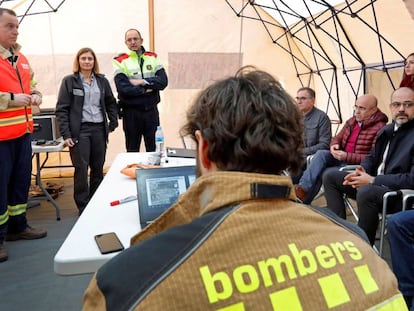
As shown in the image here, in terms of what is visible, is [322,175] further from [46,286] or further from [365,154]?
[46,286]

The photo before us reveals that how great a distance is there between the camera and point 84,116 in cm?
366

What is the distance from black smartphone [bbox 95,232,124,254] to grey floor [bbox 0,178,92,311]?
707 millimetres

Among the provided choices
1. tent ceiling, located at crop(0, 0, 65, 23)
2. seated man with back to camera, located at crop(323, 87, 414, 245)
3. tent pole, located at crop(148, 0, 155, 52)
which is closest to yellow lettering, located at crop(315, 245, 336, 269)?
seated man with back to camera, located at crop(323, 87, 414, 245)

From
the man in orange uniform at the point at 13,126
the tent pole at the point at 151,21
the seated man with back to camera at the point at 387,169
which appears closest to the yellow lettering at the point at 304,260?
the seated man with back to camera at the point at 387,169

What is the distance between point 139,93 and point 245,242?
11.5ft

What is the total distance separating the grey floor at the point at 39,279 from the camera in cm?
227

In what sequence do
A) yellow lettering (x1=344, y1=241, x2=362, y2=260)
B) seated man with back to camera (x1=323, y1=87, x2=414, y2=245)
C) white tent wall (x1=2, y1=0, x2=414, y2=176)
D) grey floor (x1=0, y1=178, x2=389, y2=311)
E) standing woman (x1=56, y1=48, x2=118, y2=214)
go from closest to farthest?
yellow lettering (x1=344, y1=241, x2=362, y2=260)
grey floor (x1=0, y1=178, x2=389, y2=311)
seated man with back to camera (x1=323, y1=87, x2=414, y2=245)
standing woman (x1=56, y1=48, x2=118, y2=214)
white tent wall (x1=2, y1=0, x2=414, y2=176)

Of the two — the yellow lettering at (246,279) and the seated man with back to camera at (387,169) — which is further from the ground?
the yellow lettering at (246,279)

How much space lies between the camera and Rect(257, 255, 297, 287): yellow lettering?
0.59m

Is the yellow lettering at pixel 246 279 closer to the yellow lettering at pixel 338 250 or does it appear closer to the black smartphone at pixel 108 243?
the yellow lettering at pixel 338 250

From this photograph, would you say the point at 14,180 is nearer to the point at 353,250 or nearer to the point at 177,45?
the point at 353,250

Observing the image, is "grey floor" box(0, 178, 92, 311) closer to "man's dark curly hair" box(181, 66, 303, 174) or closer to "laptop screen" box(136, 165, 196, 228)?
"laptop screen" box(136, 165, 196, 228)

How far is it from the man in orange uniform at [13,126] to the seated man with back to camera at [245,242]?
2.41m

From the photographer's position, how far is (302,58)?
578 cm
